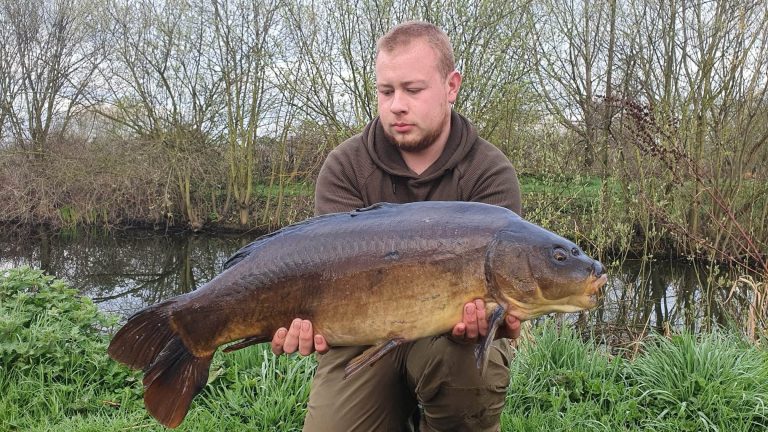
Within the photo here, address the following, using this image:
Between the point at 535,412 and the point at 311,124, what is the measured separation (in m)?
7.54

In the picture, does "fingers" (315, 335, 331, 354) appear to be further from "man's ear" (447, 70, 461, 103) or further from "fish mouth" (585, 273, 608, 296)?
"man's ear" (447, 70, 461, 103)

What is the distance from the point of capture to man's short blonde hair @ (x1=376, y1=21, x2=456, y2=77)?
2.69 m

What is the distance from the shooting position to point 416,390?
2.66 m

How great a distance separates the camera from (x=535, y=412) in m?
3.18

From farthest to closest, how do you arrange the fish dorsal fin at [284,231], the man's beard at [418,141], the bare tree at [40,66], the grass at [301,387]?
the bare tree at [40,66]
the grass at [301,387]
the man's beard at [418,141]
the fish dorsal fin at [284,231]

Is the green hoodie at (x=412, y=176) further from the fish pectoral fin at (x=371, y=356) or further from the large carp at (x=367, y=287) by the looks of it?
the fish pectoral fin at (x=371, y=356)

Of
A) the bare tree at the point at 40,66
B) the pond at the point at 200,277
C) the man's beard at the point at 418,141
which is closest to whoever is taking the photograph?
the man's beard at the point at 418,141

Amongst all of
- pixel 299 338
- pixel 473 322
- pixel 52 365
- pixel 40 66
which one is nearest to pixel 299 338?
pixel 299 338

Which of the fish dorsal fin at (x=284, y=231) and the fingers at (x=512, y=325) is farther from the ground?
the fish dorsal fin at (x=284, y=231)

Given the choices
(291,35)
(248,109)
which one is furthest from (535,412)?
(248,109)

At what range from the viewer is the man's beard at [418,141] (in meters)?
2.82

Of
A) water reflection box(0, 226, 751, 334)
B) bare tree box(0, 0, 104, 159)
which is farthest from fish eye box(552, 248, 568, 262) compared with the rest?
bare tree box(0, 0, 104, 159)

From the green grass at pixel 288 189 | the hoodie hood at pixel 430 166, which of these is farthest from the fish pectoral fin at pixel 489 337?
the green grass at pixel 288 189

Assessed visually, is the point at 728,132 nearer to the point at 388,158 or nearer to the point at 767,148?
the point at 767,148
